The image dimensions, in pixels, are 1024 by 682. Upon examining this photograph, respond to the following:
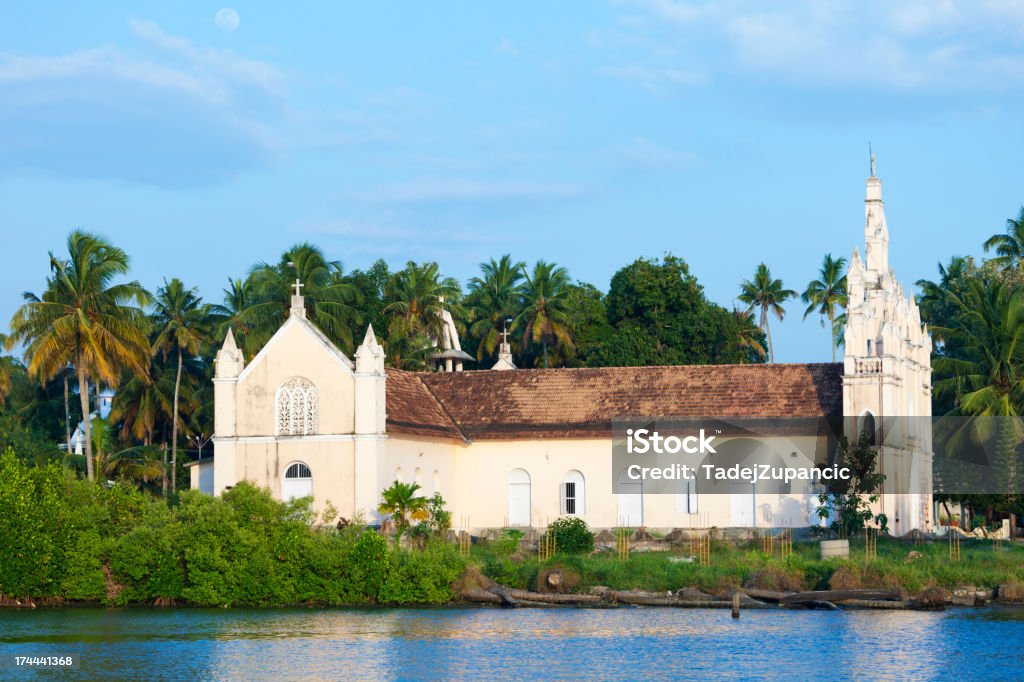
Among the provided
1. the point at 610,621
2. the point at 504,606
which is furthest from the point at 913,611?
the point at 504,606

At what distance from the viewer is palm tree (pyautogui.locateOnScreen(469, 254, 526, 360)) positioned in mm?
76562

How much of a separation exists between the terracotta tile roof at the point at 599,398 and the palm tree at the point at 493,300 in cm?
2109

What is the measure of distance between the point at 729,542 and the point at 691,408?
5.40 m

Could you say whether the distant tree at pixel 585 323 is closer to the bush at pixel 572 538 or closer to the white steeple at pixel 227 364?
the white steeple at pixel 227 364

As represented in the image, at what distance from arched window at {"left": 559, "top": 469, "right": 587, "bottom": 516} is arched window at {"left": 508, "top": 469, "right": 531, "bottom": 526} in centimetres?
123

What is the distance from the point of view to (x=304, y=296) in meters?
61.5

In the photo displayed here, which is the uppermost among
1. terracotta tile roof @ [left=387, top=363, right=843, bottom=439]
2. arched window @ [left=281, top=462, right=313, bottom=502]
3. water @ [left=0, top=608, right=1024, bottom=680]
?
terracotta tile roof @ [left=387, top=363, right=843, bottom=439]

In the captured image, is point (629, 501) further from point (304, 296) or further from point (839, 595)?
point (304, 296)

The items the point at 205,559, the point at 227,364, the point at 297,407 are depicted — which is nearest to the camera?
the point at 205,559

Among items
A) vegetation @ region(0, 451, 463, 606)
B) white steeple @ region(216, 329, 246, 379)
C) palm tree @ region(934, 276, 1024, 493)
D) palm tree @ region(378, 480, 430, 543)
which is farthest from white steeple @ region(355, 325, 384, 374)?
palm tree @ region(934, 276, 1024, 493)

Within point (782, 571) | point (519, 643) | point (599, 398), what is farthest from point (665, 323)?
point (519, 643)

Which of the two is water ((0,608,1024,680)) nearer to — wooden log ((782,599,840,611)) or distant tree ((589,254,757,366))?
wooden log ((782,599,840,611))

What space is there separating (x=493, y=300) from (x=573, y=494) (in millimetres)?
28848

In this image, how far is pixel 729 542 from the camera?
47.2 metres
